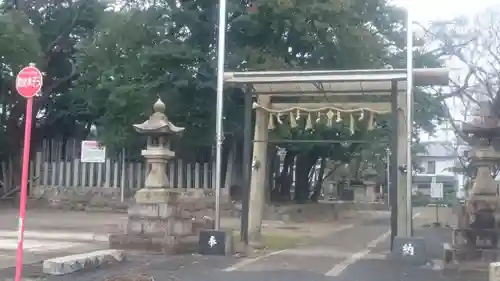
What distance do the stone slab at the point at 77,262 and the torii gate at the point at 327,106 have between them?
13.4ft

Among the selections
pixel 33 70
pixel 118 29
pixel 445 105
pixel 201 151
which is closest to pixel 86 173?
pixel 201 151

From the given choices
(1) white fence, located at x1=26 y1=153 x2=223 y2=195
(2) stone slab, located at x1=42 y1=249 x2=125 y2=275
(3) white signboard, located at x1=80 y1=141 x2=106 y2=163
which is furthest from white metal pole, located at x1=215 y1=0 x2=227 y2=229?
(3) white signboard, located at x1=80 y1=141 x2=106 y2=163

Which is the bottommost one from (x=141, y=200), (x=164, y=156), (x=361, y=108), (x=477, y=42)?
(x=141, y=200)

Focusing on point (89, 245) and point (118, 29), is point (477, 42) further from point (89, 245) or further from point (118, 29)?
point (89, 245)

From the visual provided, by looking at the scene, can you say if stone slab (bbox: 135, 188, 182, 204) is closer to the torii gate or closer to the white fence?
the torii gate

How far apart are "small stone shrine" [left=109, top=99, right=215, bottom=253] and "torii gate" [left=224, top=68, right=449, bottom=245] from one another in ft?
5.12

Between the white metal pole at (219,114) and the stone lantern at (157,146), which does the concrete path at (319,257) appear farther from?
the stone lantern at (157,146)

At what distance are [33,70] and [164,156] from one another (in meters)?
6.92

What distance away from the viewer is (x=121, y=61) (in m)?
28.0

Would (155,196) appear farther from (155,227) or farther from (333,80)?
(333,80)

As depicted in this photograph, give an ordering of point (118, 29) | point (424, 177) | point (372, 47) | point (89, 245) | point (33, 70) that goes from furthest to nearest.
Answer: point (424, 177) → point (118, 29) → point (372, 47) → point (89, 245) → point (33, 70)

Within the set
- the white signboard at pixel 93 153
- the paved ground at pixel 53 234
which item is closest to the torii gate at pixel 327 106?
the paved ground at pixel 53 234

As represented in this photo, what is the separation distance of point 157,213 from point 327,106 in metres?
4.55

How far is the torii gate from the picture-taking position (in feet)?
48.4
